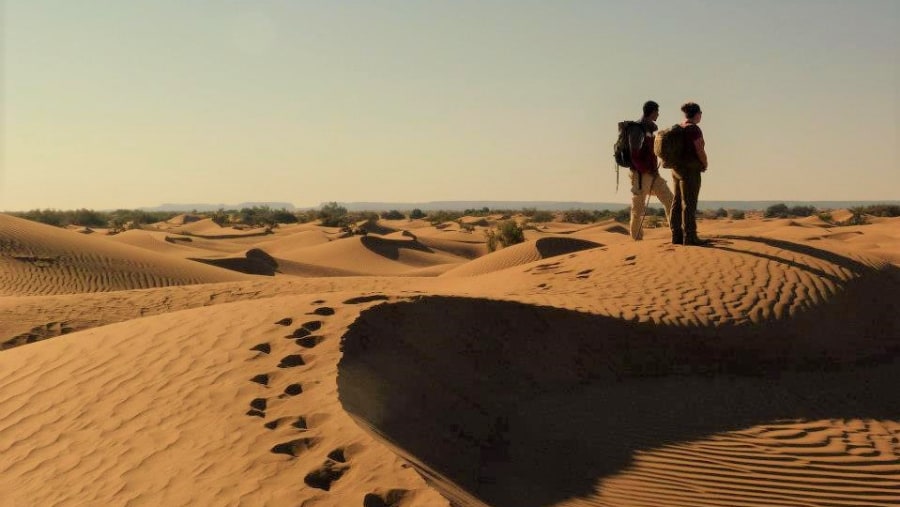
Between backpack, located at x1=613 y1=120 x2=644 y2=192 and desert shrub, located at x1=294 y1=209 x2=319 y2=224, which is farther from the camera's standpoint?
desert shrub, located at x1=294 y1=209 x2=319 y2=224

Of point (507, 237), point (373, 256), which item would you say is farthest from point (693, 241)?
point (373, 256)

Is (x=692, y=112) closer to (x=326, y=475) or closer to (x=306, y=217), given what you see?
(x=326, y=475)

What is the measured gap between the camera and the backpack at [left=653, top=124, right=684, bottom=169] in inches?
411

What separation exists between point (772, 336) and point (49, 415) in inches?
300

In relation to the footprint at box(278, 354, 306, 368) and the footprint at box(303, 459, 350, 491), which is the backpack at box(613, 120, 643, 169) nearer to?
the footprint at box(278, 354, 306, 368)

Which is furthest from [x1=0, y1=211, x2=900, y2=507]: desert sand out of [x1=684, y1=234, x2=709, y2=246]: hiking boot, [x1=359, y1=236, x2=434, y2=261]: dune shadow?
[x1=359, y1=236, x2=434, y2=261]: dune shadow

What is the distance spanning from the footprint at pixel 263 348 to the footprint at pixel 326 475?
8.08 ft

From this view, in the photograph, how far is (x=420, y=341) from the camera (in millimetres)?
7590

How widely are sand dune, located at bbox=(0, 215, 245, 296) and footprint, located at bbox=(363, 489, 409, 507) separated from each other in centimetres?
1547

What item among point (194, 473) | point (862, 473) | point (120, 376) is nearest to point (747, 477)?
point (862, 473)

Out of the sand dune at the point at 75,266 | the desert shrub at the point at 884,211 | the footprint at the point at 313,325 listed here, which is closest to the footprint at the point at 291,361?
the footprint at the point at 313,325

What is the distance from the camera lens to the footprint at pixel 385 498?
3.93 m

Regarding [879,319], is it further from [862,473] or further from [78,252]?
[78,252]

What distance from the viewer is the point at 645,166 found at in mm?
11258
